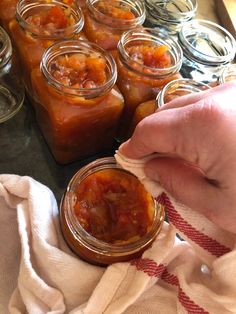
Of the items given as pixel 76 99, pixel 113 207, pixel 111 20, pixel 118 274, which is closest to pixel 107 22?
pixel 111 20

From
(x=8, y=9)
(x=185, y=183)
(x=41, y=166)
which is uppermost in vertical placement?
(x=185, y=183)

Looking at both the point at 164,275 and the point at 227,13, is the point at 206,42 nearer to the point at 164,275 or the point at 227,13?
the point at 227,13

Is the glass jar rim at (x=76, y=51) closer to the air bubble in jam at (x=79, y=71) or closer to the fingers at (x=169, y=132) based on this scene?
the air bubble in jam at (x=79, y=71)

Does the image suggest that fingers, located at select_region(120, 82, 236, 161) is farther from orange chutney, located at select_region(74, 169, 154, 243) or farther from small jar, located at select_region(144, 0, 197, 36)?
small jar, located at select_region(144, 0, 197, 36)

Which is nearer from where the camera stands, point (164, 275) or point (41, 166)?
point (164, 275)

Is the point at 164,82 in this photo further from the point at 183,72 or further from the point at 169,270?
the point at 169,270

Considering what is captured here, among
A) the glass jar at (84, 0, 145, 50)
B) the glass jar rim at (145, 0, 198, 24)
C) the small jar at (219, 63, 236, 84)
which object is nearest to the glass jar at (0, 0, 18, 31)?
the glass jar at (84, 0, 145, 50)

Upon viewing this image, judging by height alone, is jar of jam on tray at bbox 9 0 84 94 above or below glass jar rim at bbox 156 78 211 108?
below

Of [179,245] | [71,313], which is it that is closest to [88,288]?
[71,313]
